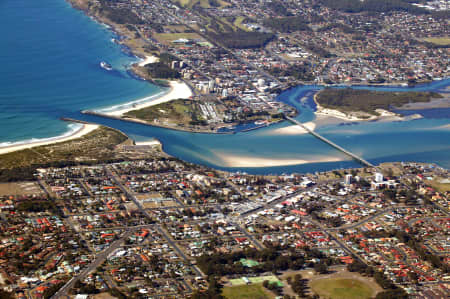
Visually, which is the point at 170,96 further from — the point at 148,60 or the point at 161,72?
the point at 148,60

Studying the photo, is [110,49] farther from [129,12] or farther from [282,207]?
[282,207]

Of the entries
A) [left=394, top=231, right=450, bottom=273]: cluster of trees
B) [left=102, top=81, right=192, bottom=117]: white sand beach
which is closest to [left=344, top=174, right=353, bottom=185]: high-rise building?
[left=394, top=231, right=450, bottom=273]: cluster of trees

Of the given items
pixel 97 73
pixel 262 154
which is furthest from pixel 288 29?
pixel 262 154

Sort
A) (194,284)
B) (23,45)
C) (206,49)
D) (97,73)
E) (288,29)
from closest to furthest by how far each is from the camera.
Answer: (194,284) → (97,73) → (23,45) → (206,49) → (288,29)

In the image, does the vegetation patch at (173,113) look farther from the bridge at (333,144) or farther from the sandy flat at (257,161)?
the bridge at (333,144)

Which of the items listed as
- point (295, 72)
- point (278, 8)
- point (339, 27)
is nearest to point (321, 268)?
point (295, 72)

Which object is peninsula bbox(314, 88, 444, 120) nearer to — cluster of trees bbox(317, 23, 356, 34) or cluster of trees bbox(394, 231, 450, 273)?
cluster of trees bbox(317, 23, 356, 34)
